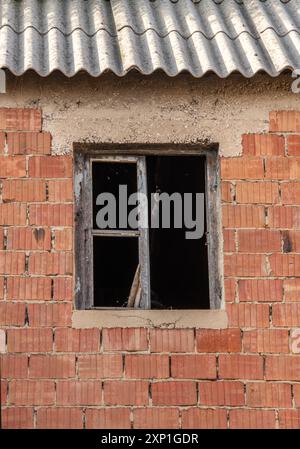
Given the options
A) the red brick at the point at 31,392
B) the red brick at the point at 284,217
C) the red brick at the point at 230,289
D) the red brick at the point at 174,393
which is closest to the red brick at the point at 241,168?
the red brick at the point at 284,217

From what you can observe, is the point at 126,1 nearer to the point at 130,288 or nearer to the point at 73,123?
the point at 73,123

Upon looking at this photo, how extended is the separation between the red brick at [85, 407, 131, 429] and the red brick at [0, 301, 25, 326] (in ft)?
2.25

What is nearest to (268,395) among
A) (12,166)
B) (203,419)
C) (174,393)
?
(203,419)

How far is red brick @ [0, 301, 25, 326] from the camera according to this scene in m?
6.69

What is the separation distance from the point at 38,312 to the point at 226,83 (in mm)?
1915

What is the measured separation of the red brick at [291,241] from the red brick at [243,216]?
166 mm

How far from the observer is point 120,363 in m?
6.67

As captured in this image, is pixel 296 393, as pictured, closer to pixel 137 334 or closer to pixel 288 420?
pixel 288 420

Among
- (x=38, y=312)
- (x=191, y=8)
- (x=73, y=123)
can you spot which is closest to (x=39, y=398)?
(x=38, y=312)

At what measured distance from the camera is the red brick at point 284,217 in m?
6.96

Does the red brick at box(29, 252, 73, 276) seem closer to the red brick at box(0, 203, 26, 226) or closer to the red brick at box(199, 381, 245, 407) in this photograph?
the red brick at box(0, 203, 26, 226)

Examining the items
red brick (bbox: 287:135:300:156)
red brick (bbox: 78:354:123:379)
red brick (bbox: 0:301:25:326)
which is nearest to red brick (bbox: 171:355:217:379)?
red brick (bbox: 78:354:123:379)

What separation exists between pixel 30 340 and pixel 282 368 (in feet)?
5.06

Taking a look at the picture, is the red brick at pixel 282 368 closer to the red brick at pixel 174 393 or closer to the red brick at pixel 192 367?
the red brick at pixel 192 367
